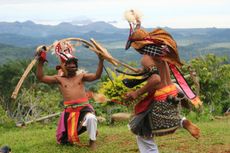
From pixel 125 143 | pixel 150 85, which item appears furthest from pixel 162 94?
pixel 125 143

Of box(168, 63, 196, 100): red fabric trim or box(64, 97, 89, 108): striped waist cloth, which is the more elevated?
box(168, 63, 196, 100): red fabric trim

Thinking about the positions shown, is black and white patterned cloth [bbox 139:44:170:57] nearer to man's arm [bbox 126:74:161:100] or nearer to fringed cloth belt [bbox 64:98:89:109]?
man's arm [bbox 126:74:161:100]

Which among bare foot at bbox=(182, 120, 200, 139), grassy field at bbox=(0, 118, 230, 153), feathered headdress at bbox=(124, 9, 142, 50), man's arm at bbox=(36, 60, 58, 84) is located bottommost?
grassy field at bbox=(0, 118, 230, 153)

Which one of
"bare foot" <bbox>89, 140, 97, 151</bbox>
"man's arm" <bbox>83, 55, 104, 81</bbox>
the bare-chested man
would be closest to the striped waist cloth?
the bare-chested man

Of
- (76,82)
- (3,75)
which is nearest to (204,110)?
(76,82)

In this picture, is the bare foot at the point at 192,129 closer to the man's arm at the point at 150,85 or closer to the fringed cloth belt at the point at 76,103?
the man's arm at the point at 150,85

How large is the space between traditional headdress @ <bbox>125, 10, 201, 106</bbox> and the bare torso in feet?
7.91

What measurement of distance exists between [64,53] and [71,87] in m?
0.61

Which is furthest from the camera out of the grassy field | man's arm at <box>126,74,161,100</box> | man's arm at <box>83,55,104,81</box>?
the grassy field

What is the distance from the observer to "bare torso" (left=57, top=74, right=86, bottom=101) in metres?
8.00

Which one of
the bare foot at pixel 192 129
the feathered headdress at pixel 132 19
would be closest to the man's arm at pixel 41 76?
the feathered headdress at pixel 132 19

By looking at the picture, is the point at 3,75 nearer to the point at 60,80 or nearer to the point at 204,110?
the point at 204,110

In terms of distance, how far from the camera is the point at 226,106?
18656 millimetres

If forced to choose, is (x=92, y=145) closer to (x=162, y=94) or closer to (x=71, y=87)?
(x=71, y=87)
